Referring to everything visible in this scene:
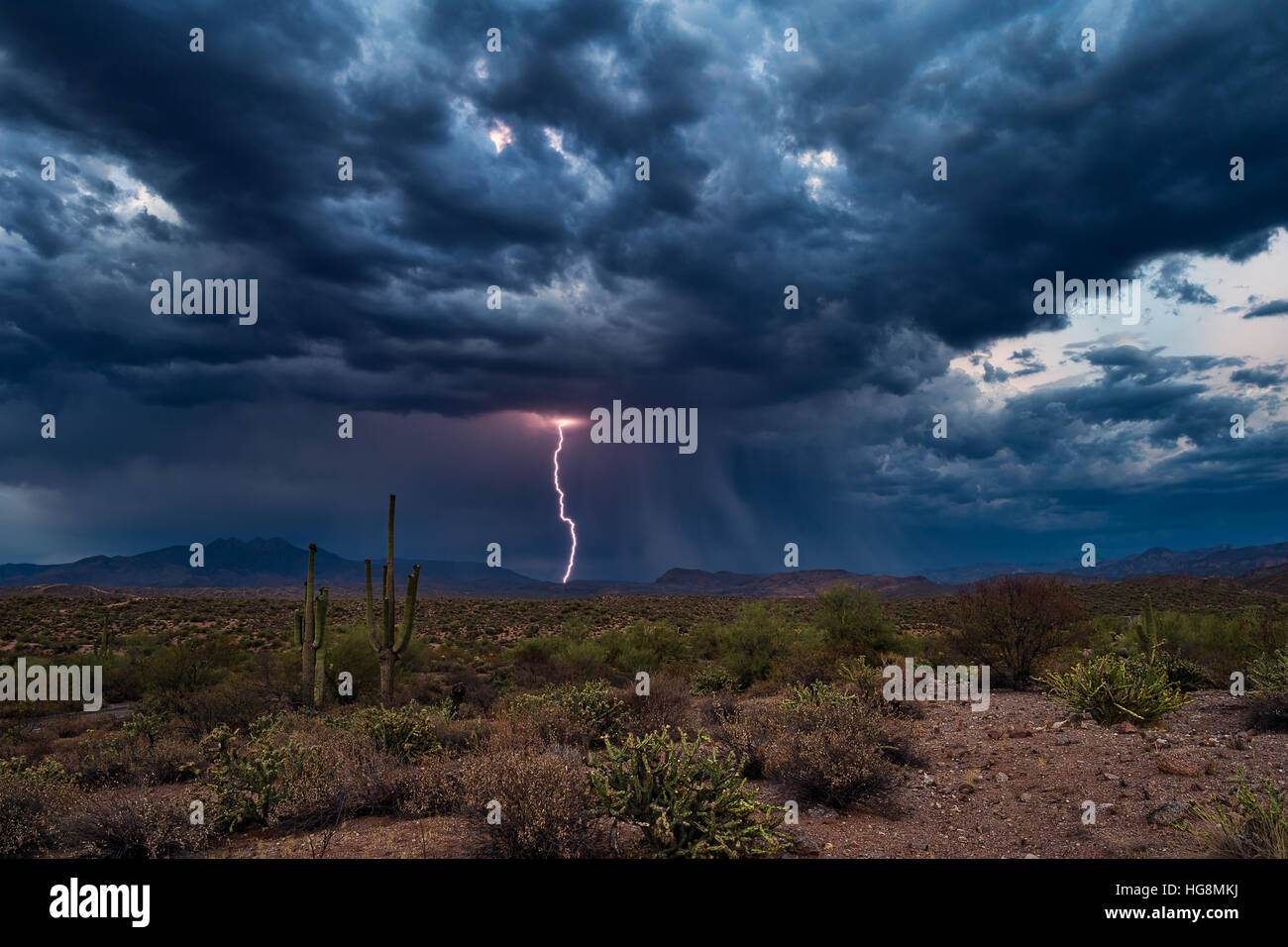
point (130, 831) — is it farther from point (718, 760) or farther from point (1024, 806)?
point (1024, 806)

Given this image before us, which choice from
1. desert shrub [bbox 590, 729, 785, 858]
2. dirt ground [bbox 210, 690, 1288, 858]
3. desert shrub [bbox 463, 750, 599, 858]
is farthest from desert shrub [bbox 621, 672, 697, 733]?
desert shrub [bbox 463, 750, 599, 858]

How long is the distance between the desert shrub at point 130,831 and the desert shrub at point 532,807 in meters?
3.48

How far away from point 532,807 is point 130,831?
4690 mm

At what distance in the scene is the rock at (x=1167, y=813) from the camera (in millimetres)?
6652

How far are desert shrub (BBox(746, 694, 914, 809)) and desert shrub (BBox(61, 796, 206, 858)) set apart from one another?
23.4ft

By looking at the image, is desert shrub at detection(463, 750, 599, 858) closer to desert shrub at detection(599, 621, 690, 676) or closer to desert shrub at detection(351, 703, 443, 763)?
desert shrub at detection(351, 703, 443, 763)

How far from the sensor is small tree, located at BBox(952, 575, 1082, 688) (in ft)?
55.4

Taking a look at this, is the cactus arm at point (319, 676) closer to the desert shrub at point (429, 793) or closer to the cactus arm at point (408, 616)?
the cactus arm at point (408, 616)

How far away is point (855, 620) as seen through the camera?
2459 cm

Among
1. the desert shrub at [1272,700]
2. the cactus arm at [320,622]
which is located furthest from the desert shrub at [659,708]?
the cactus arm at [320,622]
